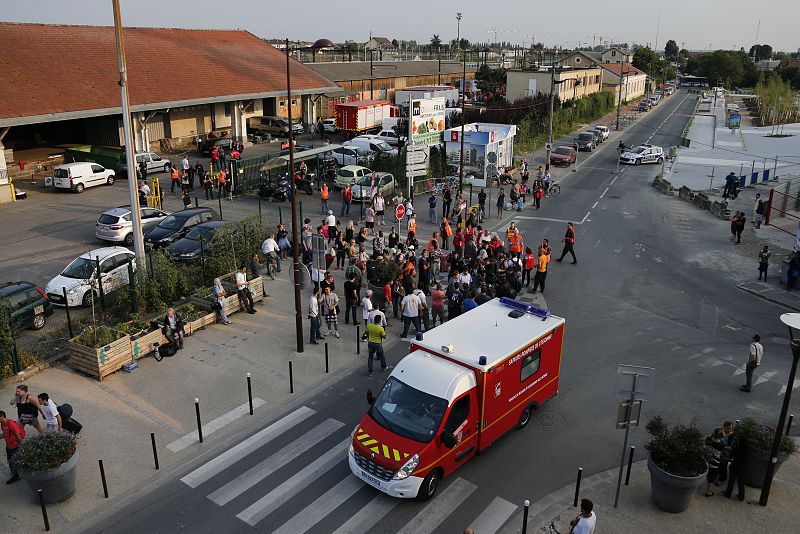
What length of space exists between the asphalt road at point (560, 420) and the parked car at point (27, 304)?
800 centimetres

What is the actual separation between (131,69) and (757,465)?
4100 cm

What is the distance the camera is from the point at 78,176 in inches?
1304

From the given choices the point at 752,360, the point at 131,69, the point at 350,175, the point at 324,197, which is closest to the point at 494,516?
the point at 752,360

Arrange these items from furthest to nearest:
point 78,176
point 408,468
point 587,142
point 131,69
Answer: point 587,142, point 131,69, point 78,176, point 408,468

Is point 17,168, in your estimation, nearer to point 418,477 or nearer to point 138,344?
point 138,344

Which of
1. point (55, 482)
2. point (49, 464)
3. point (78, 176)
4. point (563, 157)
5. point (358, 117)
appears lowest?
point (55, 482)

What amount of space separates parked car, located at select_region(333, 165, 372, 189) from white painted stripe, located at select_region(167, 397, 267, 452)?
21641 mm

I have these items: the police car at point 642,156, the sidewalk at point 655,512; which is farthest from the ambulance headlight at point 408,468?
the police car at point 642,156

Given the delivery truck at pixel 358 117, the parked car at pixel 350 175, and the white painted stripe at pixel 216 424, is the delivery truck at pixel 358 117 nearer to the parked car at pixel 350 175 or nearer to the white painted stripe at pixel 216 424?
the parked car at pixel 350 175

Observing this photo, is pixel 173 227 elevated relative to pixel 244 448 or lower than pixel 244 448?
elevated

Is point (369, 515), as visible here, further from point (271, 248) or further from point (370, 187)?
point (370, 187)

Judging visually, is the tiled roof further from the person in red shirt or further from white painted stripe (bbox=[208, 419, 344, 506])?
white painted stripe (bbox=[208, 419, 344, 506])

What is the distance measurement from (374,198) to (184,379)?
15.2 meters

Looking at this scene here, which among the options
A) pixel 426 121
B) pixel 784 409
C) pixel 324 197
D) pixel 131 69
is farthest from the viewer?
pixel 131 69
